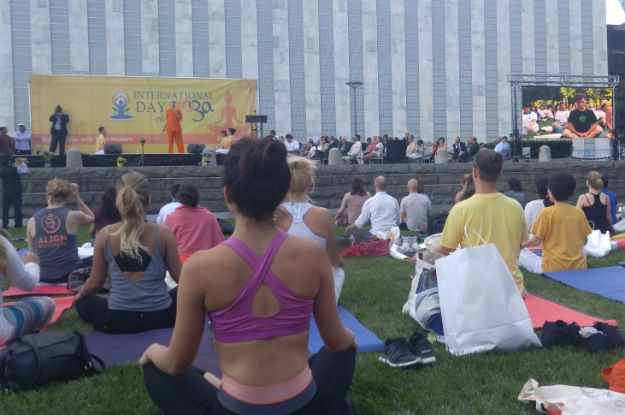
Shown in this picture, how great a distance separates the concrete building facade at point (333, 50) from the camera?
35.6 meters

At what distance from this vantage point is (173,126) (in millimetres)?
23266

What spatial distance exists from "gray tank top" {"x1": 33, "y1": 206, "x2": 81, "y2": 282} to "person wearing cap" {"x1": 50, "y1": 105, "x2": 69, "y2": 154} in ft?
51.9

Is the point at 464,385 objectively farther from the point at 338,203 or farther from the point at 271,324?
the point at 338,203

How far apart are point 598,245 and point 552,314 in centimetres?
416

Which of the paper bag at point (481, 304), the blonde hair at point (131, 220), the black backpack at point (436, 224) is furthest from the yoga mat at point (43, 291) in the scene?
the black backpack at point (436, 224)

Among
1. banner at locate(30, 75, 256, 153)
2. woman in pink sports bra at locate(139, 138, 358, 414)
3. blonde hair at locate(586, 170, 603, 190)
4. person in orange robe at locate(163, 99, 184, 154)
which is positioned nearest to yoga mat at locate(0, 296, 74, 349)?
woman in pink sports bra at locate(139, 138, 358, 414)

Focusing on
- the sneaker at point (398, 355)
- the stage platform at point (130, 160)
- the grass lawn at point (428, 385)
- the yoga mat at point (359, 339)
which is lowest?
the grass lawn at point (428, 385)

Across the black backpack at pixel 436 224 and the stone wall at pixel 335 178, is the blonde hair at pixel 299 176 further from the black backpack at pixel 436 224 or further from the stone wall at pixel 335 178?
the stone wall at pixel 335 178

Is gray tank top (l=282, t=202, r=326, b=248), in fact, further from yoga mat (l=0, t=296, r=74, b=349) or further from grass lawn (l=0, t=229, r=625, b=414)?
yoga mat (l=0, t=296, r=74, b=349)

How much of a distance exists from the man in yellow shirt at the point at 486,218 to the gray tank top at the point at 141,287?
229 cm

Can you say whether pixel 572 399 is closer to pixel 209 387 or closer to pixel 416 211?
pixel 209 387

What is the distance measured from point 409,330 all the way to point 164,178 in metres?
13.8

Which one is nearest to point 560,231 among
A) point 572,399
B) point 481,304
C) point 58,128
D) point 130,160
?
point 481,304

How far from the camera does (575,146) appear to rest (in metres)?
35.9
